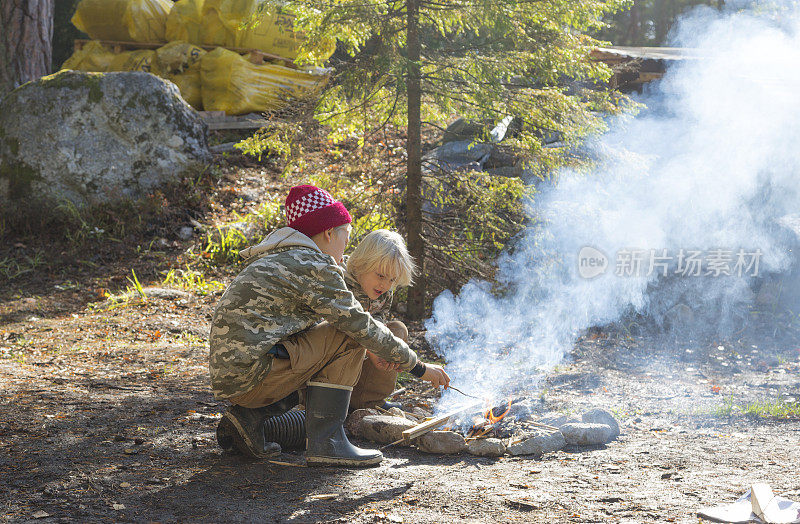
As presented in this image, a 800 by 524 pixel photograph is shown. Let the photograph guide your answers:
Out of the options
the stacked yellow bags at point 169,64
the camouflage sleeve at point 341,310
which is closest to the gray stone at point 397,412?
the camouflage sleeve at point 341,310

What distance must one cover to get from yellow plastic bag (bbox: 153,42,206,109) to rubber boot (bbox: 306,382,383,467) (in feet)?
27.8

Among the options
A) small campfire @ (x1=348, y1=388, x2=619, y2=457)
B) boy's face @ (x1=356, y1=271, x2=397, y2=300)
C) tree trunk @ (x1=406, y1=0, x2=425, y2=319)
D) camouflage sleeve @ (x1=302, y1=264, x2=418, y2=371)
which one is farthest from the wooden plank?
tree trunk @ (x1=406, y1=0, x2=425, y2=319)

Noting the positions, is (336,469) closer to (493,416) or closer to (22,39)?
(493,416)

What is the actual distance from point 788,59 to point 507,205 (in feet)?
19.5

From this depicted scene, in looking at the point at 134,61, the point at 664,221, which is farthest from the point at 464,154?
the point at 134,61

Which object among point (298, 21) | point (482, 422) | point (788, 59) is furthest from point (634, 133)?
point (482, 422)

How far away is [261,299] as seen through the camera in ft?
9.73

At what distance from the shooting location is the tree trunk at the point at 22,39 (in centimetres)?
1009

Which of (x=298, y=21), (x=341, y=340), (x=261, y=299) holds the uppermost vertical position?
(x=298, y=21)

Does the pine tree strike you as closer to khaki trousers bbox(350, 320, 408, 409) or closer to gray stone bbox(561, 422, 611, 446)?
khaki trousers bbox(350, 320, 408, 409)

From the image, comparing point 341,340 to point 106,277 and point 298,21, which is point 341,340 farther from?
point 106,277

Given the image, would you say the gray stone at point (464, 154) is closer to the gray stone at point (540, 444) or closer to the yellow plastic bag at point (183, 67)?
the yellow plastic bag at point (183, 67)

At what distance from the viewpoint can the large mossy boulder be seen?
8.64 m

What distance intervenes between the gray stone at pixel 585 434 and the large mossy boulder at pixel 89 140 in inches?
274
